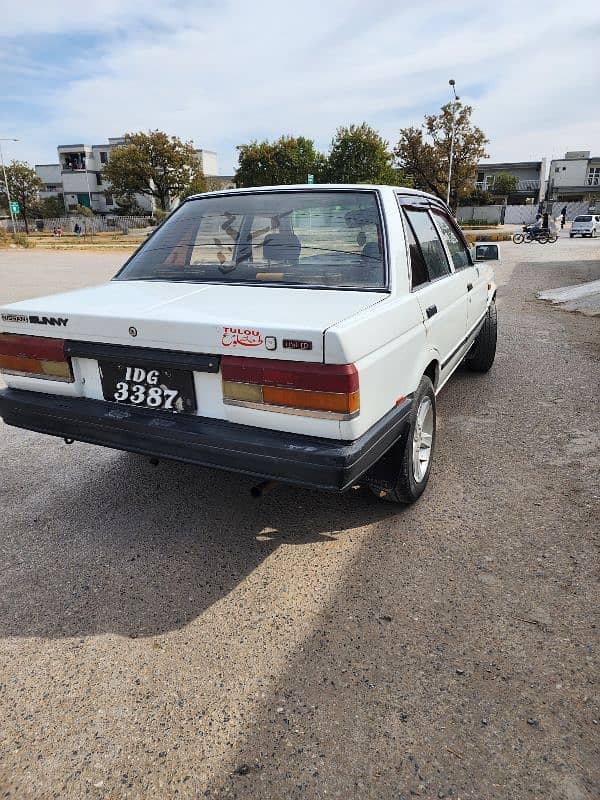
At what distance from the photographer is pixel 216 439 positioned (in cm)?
240

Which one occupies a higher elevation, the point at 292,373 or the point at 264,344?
the point at 264,344

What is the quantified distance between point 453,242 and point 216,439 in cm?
297

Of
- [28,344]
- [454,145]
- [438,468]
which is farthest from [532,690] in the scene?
[454,145]

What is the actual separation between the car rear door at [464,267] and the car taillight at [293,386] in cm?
226

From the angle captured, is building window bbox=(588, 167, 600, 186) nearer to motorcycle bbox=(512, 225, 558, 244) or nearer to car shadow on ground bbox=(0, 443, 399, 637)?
motorcycle bbox=(512, 225, 558, 244)

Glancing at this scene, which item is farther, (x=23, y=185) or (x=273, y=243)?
(x=23, y=185)

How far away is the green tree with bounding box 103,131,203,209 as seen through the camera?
62281mm

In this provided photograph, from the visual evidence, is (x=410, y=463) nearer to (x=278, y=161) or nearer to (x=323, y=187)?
(x=323, y=187)

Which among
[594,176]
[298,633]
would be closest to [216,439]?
[298,633]

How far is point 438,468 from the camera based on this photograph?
12.2 feet

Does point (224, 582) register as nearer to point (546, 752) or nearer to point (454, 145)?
point (546, 752)

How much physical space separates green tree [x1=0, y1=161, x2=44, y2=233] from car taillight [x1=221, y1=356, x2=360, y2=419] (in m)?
73.4

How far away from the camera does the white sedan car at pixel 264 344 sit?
226 centimetres

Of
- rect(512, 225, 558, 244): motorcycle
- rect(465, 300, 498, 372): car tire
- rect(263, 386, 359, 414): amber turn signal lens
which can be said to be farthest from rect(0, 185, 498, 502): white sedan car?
rect(512, 225, 558, 244): motorcycle
